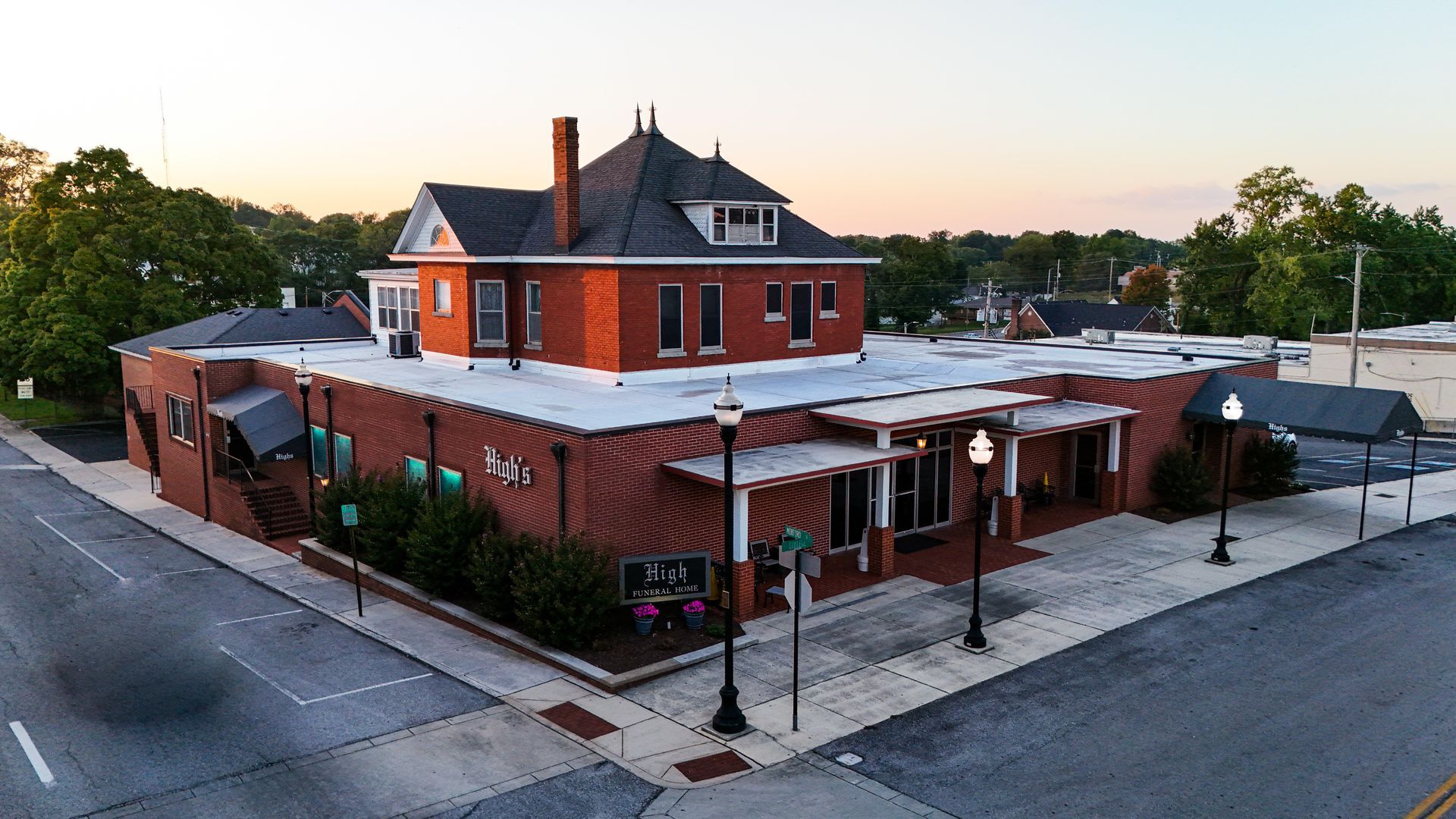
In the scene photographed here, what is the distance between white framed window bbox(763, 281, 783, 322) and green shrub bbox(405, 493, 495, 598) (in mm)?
11589

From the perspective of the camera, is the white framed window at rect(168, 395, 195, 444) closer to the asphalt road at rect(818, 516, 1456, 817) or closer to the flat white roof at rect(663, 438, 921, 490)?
the flat white roof at rect(663, 438, 921, 490)

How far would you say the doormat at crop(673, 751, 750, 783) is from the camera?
13867 millimetres

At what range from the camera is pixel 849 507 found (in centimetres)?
2486

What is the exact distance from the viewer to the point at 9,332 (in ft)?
156

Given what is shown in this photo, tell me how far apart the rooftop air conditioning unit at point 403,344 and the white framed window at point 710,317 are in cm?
1072

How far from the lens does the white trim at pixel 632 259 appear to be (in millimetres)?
27188

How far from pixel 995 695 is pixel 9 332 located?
163ft

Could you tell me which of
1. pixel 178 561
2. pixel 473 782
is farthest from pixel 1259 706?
pixel 178 561

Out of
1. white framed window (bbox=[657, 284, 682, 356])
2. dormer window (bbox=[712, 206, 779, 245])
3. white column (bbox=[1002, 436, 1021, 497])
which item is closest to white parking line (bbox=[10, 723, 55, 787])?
white framed window (bbox=[657, 284, 682, 356])

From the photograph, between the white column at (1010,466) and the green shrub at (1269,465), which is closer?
the white column at (1010,466)

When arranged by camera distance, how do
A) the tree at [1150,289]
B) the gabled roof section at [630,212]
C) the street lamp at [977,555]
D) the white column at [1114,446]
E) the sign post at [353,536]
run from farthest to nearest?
the tree at [1150,289] < the gabled roof section at [630,212] < the white column at [1114,446] < the sign post at [353,536] < the street lamp at [977,555]

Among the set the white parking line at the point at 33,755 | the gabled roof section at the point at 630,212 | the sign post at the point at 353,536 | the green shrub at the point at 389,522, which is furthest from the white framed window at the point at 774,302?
the white parking line at the point at 33,755

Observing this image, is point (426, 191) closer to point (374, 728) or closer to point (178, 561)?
point (178, 561)

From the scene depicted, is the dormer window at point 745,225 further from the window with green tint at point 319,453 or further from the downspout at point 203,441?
the downspout at point 203,441
